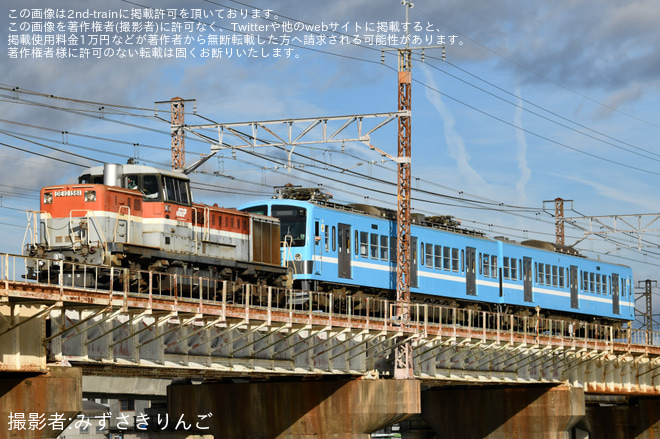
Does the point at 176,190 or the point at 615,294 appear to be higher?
the point at 176,190

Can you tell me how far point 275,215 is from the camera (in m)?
46.7

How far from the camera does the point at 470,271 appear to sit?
5600cm

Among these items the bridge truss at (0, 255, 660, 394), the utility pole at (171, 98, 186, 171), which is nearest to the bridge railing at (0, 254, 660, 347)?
the bridge truss at (0, 255, 660, 394)

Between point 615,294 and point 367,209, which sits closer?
point 367,209

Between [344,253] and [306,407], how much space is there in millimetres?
7117

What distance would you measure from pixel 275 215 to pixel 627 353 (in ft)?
87.7

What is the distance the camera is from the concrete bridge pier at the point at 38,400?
29391mm

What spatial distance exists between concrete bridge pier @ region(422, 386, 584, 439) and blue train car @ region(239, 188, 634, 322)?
5.29 meters

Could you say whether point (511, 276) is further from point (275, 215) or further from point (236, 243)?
point (236, 243)

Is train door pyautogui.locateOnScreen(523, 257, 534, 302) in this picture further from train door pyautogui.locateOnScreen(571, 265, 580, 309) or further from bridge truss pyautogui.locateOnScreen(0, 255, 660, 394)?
train door pyautogui.locateOnScreen(571, 265, 580, 309)

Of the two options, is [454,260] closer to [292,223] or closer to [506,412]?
[506,412]

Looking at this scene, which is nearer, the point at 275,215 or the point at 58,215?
the point at 58,215

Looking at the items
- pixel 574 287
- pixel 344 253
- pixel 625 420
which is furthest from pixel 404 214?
pixel 625 420

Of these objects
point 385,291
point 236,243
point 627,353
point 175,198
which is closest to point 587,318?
point 627,353
